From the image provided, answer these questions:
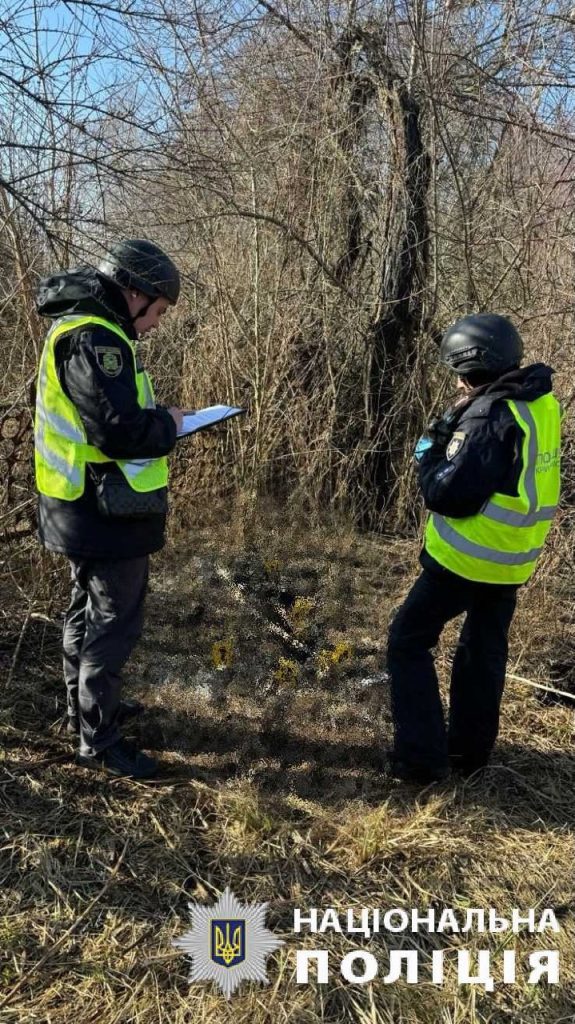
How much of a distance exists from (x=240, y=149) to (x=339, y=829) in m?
4.54

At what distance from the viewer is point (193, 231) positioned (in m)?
5.03

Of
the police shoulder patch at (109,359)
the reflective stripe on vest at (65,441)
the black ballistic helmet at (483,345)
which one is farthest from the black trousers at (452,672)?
the police shoulder patch at (109,359)

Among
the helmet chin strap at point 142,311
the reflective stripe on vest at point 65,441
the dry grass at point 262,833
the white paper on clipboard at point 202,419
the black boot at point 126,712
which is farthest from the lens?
the black boot at point 126,712

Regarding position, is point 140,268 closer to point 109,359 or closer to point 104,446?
point 109,359

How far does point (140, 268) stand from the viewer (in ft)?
7.96

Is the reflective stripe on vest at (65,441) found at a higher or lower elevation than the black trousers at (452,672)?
higher

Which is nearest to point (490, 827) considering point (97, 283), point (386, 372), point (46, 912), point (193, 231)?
point (46, 912)

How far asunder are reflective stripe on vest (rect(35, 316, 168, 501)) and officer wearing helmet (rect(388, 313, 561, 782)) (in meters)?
1.03

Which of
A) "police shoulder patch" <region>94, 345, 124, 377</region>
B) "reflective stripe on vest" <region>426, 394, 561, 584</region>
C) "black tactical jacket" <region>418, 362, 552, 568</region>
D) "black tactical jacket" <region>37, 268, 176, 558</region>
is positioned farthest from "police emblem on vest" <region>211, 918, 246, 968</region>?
"police shoulder patch" <region>94, 345, 124, 377</region>

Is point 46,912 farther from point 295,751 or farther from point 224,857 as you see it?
point 295,751

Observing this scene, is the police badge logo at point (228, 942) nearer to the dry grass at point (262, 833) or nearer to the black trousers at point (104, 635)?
the dry grass at point (262, 833)

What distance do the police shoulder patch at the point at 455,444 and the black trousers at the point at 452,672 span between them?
1.43 feet

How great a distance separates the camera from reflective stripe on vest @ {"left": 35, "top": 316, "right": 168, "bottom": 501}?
93.1 inches

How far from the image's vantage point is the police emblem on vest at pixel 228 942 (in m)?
2.04
